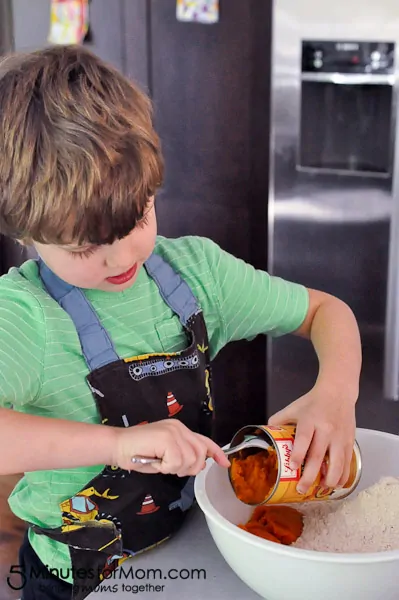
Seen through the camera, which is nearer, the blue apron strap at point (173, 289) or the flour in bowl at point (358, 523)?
the flour in bowl at point (358, 523)

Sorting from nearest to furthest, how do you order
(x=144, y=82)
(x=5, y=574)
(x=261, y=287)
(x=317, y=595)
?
(x=317, y=595) < (x=261, y=287) < (x=5, y=574) < (x=144, y=82)

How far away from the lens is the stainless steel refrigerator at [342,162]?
172 centimetres

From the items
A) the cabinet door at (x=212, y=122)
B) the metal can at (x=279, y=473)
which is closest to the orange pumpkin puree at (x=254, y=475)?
the metal can at (x=279, y=473)

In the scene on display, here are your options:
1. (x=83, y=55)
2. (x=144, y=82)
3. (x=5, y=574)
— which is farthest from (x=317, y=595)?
(x=144, y=82)

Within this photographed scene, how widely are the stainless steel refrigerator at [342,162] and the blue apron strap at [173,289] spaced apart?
890 mm

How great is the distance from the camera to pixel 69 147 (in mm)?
771

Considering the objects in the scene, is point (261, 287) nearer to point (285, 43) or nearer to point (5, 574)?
point (5, 574)

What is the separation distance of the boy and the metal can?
1cm

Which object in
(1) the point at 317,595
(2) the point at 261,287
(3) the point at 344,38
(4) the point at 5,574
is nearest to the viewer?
(1) the point at 317,595

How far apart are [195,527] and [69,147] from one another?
491 millimetres

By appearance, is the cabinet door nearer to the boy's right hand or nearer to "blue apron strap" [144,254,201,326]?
"blue apron strap" [144,254,201,326]

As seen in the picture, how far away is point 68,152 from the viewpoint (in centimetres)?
77

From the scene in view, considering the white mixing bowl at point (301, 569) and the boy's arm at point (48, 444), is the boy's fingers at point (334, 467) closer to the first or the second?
the white mixing bowl at point (301, 569)

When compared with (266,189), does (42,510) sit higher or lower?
lower
